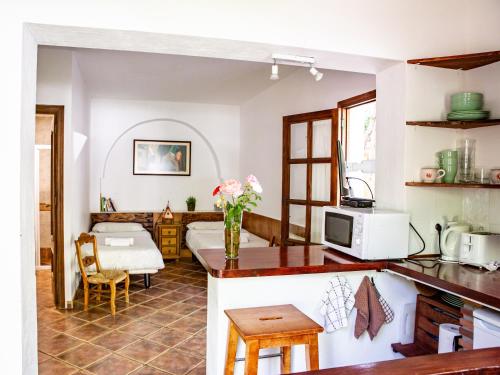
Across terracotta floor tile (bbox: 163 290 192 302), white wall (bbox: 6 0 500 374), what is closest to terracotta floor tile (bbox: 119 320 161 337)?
terracotta floor tile (bbox: 163 290 192 302)

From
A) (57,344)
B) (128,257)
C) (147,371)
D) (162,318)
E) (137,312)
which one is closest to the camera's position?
(147,371)

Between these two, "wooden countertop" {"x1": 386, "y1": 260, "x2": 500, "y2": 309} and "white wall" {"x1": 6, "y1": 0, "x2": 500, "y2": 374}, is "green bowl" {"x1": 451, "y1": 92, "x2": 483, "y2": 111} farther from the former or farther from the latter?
"wooden countertop" {"x1": 386, "y1": 260, "x2": 500, "y2": 309}

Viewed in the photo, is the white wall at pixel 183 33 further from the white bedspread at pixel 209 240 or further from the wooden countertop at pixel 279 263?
the white bedspread at pixel 209 240

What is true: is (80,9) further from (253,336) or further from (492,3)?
(492,3)

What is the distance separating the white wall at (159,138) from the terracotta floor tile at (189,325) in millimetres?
3565

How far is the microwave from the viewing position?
8.93 ft

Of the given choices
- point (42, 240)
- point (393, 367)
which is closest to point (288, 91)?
point (42, 240)

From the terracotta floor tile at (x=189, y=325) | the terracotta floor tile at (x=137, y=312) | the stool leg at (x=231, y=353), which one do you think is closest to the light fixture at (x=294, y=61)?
the stool leg at (x=231, y=353)

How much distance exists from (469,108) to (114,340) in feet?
11.2

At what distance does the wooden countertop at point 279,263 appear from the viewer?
2.47m

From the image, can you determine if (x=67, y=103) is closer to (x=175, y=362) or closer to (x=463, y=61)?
(x=175, y=362)

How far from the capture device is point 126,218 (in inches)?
285

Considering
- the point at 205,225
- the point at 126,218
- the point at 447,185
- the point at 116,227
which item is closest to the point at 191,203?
the point at 205,225

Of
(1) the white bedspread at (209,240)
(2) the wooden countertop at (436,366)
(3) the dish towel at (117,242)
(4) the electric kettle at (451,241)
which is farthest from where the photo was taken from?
(1) the white bedspread at (209,240)
